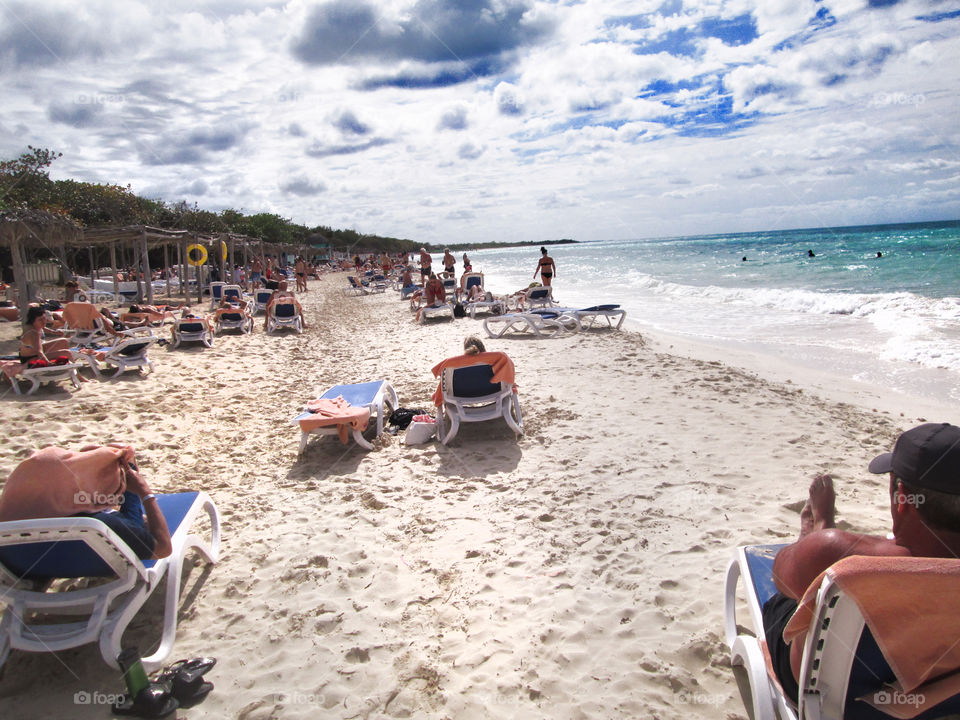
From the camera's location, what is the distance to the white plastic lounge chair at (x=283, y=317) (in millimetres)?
11266

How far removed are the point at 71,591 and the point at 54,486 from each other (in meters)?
Result: 0.47

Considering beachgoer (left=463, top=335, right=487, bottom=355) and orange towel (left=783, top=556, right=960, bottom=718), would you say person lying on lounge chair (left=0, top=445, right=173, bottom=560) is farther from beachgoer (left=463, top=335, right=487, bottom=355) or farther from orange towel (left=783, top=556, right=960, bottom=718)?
beachgoer (left=463, top=335, right=487, bottom=355)

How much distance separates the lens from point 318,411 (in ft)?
15.7

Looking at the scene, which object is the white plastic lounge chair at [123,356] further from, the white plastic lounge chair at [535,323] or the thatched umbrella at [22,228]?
the white plastic lounge chair at [535,323]

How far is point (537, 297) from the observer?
479 inches

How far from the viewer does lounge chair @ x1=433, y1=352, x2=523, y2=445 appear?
16.0 feet

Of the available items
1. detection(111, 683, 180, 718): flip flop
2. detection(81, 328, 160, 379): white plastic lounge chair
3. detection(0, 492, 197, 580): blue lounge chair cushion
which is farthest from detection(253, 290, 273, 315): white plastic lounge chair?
detection(111, 683, 180, 718): flip flop

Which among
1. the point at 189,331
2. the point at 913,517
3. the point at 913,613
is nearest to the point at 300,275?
the point at 189,331

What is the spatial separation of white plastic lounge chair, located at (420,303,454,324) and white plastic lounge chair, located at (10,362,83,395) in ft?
22.3

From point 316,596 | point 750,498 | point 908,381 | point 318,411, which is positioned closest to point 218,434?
point 318,411

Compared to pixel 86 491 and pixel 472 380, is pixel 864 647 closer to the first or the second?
pixel 86 491

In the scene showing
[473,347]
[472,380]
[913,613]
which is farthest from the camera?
[473,347]

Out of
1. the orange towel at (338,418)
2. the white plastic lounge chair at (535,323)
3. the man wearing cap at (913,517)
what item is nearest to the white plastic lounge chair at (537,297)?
the white plastic lounge chair at (535,323)

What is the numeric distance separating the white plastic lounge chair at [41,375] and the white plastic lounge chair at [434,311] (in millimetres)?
6792
